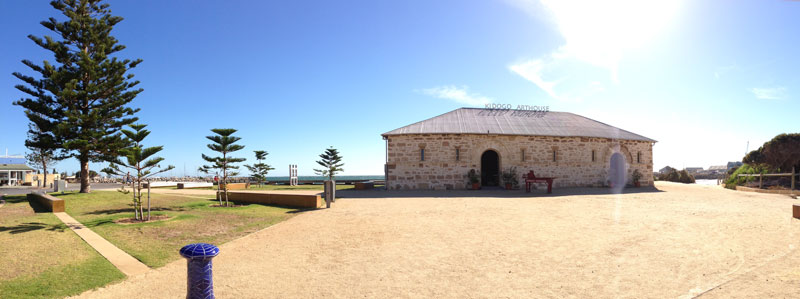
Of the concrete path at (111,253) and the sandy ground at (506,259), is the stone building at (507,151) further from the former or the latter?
the concrete path at (111,253)

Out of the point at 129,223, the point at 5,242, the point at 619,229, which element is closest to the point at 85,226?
the point at 129,223

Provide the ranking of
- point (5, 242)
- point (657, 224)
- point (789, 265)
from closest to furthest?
point (789, 265)
point (5, 242)
point (657, 224)

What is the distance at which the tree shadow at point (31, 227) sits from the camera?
21.7ft

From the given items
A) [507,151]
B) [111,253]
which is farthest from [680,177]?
[111,253]

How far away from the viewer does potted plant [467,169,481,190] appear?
18061 mm

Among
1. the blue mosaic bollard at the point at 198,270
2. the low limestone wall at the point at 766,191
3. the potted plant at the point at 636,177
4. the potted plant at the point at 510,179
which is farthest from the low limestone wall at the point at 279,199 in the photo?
the low limestone wall at the point at 766,191

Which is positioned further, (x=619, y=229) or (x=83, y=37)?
(x=83, y=37)

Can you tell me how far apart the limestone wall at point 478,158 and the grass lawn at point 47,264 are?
1354cm

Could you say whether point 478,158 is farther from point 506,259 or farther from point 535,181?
point 506,259

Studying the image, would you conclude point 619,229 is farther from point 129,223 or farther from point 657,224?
point 129,223

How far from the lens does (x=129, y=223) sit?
801 cm

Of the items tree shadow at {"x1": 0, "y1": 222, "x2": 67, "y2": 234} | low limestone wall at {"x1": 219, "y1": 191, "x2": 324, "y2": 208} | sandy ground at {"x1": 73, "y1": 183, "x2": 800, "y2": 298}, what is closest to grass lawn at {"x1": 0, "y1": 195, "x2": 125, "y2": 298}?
tree shadow at {"x1": 0, "y1": 222, "x2": 67, "y2": 234}

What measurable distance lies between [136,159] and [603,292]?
1069 cm

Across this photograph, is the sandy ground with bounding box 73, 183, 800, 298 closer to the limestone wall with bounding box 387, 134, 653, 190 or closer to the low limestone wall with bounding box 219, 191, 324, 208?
the low limestone wall with bounding box 219, 191, 324, 208
